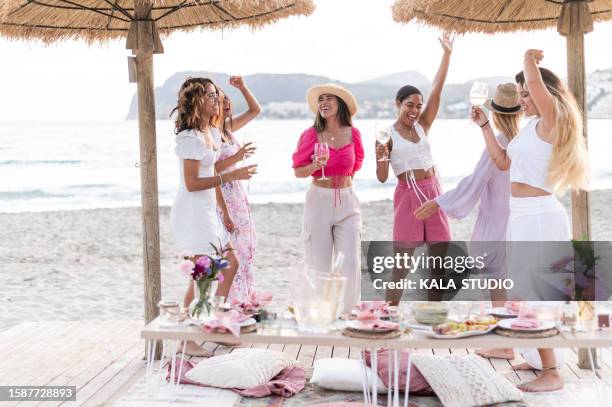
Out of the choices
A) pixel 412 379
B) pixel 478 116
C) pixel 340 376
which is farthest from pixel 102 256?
pixel 478 116

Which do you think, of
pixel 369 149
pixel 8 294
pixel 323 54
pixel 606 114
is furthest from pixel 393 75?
pixel 8 294

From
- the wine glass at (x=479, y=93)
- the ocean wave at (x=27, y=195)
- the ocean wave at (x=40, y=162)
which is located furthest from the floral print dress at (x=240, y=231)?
the ocean wave at (x=40, y=162)

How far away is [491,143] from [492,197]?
530mm

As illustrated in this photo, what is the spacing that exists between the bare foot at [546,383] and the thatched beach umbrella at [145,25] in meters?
2.18

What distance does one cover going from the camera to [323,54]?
3384cm

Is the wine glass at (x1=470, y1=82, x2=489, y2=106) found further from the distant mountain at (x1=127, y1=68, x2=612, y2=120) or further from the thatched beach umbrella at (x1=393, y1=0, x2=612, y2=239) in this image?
the distant mountain at (x1=127, y1=68, x2=612, y2=120)

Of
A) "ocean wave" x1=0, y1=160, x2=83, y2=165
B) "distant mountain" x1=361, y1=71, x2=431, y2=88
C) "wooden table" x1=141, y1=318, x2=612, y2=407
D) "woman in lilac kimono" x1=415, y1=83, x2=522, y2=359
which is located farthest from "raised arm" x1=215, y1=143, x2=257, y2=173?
"distant mountain" x1=361, y1=71, x2=431, y2=88

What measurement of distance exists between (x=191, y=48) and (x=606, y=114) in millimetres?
15872

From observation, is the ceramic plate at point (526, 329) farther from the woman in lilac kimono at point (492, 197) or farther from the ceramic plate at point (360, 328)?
the woman in lilac kimono at point (492, 197)

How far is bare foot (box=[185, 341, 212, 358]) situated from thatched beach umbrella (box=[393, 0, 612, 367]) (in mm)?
2179

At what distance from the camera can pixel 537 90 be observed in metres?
4.02

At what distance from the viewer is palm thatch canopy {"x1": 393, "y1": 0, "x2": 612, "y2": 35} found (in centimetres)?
537

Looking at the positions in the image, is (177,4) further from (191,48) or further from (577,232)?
(191,48)

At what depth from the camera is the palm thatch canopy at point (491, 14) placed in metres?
5.37
